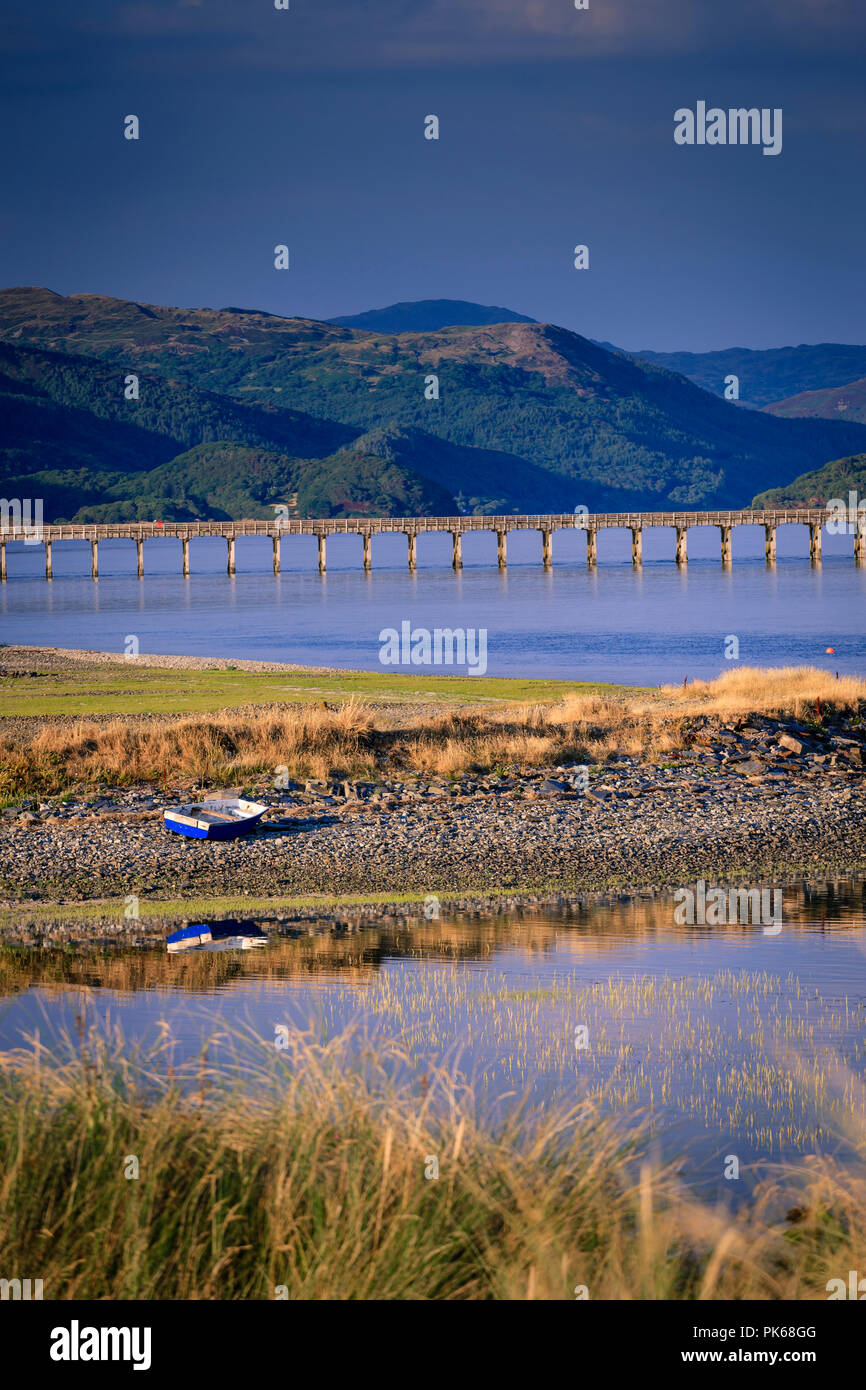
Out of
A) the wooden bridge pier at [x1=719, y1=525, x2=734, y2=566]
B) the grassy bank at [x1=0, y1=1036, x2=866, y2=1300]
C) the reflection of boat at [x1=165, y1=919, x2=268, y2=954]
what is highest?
the wooden bridge pier at [x1=719, y1=525, x2=734, y2=566]

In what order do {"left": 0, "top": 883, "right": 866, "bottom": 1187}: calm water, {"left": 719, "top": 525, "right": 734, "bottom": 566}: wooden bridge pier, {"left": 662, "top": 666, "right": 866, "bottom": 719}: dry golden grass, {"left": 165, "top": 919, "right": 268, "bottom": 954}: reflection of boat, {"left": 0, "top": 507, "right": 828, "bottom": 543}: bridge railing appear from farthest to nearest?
{"left": 719, "top": 525, "right": 734, "bottom": 566}: wooden bridge pier
{"left": 0, "top": 507, "right": 828, "bottom": 543}: bridge railing
{"left": 662, "top": 666, "right": 866, "bottom": 719}: dry golden grass
{"left": 165, "top": 919, "right": 268, "bottom": 954}: reflection of boat
{"left": 0, "top": 883, "right": 866, "bottom": 1187}: calm water

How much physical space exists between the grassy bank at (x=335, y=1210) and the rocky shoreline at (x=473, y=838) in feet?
38.2

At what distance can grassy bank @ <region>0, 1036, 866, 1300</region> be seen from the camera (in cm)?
858

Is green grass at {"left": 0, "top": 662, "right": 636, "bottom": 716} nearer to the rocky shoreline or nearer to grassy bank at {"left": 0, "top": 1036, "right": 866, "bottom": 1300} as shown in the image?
the rocky shoreline

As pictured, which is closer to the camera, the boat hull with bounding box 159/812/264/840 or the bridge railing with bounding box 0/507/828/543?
the boat hull with bounding box 159/812/264/840

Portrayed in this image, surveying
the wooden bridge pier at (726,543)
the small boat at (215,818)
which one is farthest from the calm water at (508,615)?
the small boat at (215,818)

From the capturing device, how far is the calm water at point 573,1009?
13.6 m

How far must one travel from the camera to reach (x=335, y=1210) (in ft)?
29.2

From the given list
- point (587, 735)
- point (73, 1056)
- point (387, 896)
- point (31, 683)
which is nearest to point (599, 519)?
point (31, 683)

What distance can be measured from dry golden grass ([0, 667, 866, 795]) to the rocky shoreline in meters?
1.01

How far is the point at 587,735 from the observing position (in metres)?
36.4

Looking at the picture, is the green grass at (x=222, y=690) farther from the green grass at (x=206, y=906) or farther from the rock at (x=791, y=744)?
the green grass at (x=206, y=906)

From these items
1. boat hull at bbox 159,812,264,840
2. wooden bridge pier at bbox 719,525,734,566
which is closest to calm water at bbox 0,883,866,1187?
boat hull at bbox 159,812,264,840
